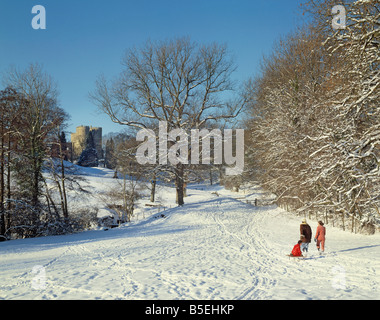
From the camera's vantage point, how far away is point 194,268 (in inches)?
338

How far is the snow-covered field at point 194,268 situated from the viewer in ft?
20.7

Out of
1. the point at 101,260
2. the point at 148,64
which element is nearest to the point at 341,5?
the point at 101,260

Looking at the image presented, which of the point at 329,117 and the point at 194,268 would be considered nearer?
the point at 194,268

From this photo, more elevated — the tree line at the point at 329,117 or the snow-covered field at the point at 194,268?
Result: the tree line at the point at 329,117

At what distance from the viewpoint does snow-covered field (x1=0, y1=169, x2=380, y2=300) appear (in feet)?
20.7

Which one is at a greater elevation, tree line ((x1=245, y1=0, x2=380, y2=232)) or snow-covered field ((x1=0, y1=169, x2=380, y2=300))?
tree line ((x1=245, y1=0, x2=380, y2=232))

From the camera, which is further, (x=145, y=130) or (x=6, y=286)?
(x=145, y=130)

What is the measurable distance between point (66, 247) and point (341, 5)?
630 inches

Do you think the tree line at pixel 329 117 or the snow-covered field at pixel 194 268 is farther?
the tree line at pixel 329 117

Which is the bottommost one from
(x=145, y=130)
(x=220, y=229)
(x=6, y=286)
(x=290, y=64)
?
(x=220, y=229)

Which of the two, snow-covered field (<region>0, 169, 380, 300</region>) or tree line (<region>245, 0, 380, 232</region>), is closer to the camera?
snow-covered field (<region>0, 169, 380, 300</region>)

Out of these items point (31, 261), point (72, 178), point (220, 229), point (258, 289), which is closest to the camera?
point (258, 289)

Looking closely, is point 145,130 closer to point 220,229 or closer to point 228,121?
point 228,121

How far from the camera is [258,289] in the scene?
21.3 feet
